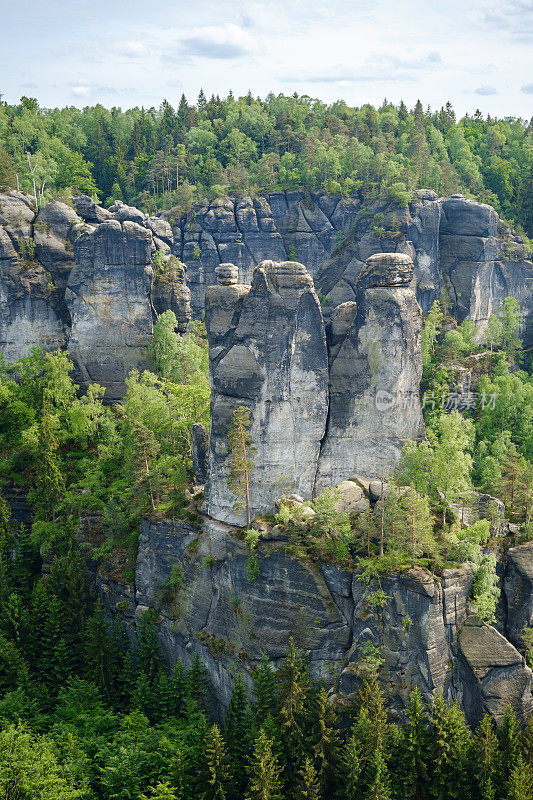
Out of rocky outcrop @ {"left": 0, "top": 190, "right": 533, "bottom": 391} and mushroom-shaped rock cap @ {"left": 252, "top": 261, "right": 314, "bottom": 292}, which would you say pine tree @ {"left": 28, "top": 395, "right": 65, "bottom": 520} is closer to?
rocky outcrop @ {"left": 0, "top": 190, "right": 533, "bottom": 391}

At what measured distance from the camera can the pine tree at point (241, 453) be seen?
135ft

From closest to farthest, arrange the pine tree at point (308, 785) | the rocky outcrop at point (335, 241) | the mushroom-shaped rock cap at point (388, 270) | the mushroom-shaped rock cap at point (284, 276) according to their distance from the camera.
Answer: the pine tree at point (308, 785), the mushroom-shaped rock cap at point (284, 276), the mushroom-shaped rock cap at point (388, 270), the rocky outcrop at point (335, 241)

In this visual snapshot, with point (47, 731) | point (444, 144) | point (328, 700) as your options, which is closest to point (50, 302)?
point (47, 731)

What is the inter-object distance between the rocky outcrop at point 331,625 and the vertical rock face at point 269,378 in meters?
3.01

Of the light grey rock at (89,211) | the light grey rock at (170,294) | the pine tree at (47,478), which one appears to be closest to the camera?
the pine tree at (47,478)

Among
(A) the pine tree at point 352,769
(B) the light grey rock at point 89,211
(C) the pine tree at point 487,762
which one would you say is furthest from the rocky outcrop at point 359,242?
(A) the pine tree at point 352,769

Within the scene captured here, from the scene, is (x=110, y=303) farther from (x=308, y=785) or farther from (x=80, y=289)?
(x=308, y=785)

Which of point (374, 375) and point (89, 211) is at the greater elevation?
point (89, 211)

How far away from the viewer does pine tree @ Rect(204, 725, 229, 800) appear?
117ft

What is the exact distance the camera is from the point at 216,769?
35594mm

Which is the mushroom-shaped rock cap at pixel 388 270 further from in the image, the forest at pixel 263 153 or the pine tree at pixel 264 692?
the forest at pixel 263 153

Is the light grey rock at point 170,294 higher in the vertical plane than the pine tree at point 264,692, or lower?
higher

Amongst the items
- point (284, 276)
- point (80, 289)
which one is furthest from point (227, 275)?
point (80, 289)

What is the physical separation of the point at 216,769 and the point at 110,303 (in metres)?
37.0
